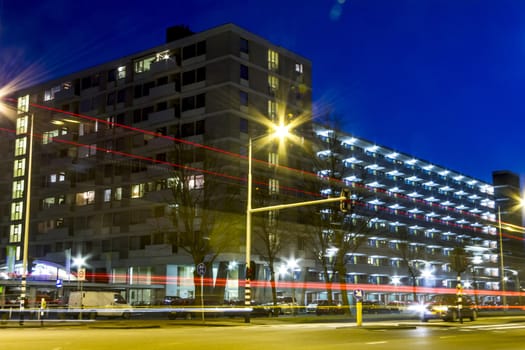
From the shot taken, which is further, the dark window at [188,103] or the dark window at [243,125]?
the dark window at [188,103]

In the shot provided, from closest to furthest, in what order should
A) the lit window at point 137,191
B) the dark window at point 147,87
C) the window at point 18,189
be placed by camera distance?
1. the lit window at point 137,191
2. the dark window at point 147,87
3. the window at point 18,189

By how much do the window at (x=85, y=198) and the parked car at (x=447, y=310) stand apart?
53.5m

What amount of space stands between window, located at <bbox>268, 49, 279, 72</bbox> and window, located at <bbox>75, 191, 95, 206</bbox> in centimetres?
2765

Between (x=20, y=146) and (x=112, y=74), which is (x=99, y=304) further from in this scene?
(x=20, y=146)

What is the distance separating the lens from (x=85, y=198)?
8512cm

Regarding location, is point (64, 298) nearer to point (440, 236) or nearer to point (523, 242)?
point (440, 236)

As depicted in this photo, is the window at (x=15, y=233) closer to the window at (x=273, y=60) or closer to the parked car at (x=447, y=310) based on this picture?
the window at (x=273, y=60)

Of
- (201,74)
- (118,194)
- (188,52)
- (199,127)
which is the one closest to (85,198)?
(118,194)

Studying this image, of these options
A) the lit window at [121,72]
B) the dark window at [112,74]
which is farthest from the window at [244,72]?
the dark window at [112,74]

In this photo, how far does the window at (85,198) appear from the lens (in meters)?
84.4

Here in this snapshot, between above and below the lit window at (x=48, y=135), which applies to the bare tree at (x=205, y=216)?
below

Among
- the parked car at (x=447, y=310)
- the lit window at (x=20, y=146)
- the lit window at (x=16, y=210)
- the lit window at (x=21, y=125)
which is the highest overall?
the lit window at (x=21, y=125)

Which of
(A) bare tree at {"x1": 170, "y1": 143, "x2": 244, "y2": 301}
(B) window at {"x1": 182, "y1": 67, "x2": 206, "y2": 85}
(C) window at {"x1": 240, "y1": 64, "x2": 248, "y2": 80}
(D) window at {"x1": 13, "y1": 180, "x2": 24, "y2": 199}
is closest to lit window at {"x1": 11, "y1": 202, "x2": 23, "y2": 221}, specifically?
(D) window at {"x1": 13, "y1": 180, "x2": 24, "y2": 199}

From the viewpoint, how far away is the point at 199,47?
3014 inches
